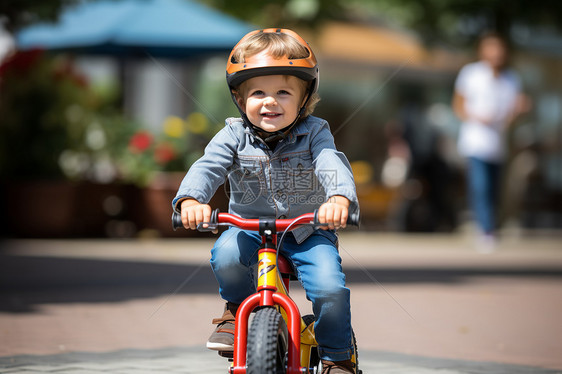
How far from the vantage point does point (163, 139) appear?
13.0 meters

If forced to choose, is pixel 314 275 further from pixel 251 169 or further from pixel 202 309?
pixel 202 309

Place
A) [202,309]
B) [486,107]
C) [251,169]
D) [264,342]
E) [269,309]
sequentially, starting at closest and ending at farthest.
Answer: [264,342] → [269,309] → [251,169] → [202,309] → [486,107]

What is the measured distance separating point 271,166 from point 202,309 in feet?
10.2

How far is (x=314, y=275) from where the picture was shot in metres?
3.64

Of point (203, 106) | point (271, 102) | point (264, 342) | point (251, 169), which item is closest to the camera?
point (264, 342)

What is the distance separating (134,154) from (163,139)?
0.42 metres

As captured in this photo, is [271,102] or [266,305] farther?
[271,102]

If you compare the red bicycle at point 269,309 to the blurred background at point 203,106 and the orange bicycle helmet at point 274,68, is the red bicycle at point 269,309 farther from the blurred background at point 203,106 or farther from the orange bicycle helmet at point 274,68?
the blurred background at point 203,106

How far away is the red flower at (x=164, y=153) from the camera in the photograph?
12.7 meters

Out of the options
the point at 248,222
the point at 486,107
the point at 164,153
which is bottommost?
the point at 248,222

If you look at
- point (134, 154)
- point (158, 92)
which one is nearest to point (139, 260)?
point (134, 154)

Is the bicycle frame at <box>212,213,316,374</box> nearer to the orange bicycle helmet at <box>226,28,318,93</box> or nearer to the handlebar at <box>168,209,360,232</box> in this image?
the handlebar at <box>168,209,360,232</box>

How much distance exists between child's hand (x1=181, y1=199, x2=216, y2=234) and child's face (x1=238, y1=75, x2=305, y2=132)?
439 millimetres

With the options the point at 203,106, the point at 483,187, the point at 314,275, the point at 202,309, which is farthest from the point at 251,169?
the point at 483,187
